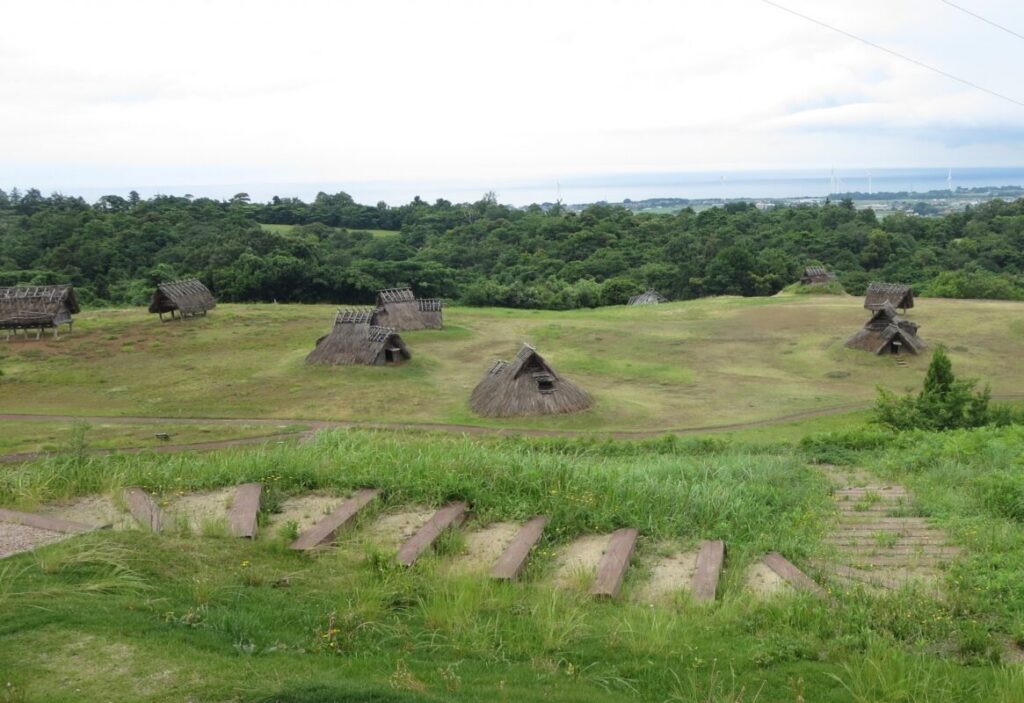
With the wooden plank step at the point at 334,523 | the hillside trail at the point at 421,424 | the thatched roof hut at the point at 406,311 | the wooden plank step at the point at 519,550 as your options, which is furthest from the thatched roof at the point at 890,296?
the wooden plank step at the point at 334,523

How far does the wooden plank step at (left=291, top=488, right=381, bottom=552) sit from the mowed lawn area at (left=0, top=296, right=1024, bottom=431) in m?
15.3

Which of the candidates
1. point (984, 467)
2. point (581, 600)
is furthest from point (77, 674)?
point (984, 467)

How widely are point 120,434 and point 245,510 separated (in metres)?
15.5

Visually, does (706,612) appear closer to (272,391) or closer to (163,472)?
(163,472)

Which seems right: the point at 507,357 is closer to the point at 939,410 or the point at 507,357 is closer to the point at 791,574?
the point at 939,410

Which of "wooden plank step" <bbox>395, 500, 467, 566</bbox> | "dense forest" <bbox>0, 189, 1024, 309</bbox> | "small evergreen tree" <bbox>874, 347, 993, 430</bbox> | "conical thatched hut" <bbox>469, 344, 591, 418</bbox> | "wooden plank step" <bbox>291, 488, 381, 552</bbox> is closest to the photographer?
"wooden plank step" <bbox>395, 500, 467, 566</bbox>

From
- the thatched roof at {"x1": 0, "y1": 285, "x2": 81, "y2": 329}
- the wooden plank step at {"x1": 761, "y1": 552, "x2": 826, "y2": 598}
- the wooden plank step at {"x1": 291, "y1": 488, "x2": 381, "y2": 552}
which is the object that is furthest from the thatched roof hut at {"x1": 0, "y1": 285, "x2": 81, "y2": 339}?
the wooden plank step at {"x1": 761, "y1": 552, "x2": 826, "y2": 598}

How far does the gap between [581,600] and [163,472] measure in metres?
5.25

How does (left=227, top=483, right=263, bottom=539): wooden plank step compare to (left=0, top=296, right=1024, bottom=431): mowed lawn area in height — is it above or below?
above

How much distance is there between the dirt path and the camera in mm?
6797

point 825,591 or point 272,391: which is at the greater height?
point 825,591

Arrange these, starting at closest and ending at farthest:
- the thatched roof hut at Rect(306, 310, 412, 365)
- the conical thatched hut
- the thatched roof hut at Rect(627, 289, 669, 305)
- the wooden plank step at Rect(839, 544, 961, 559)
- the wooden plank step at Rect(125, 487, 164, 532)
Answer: the wooden plank step at Rect(125, 487, 164, 532) → the wooden plank step at Rect(839, 544, 961, 559) → the conical thatched hut → the thatched roof hut at Rect(306, 310, 412, 365) → the thatched roof hut at Rect(627, 289, 669, 305)

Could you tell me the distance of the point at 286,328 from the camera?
125 feet

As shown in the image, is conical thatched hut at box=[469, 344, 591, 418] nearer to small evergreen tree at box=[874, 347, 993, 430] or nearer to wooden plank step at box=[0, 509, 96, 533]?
small evergreen tree at box=[874, 347, 993, 430]
